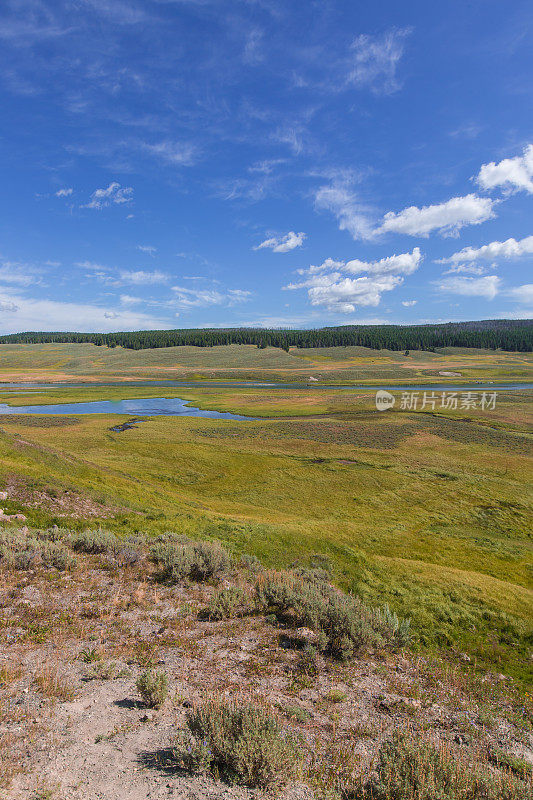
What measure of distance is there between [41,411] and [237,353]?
401 feet

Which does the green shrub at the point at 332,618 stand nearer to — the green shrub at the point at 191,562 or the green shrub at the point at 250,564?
the green shrub at the point at 191,562

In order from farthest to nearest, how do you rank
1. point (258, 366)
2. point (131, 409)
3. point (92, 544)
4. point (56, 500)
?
point (258, 366)
point (131, 409)
point (56, 500)
point (92, 544)

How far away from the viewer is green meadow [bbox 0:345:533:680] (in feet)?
48.0

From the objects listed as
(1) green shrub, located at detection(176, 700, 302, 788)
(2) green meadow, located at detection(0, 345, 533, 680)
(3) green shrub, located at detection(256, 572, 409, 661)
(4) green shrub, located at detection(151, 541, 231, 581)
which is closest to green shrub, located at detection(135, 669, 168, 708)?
(1) green shrub, located at detection(176, 700, 302, 788)

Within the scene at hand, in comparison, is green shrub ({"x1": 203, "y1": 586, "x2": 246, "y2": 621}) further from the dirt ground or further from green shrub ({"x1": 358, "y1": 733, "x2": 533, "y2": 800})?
green shrub ({"x1": 358, "y1": 733, "x2": 533, "y2": 800})

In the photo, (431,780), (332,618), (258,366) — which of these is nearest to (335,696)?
(332,618)

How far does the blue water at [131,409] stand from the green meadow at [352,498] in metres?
11.4

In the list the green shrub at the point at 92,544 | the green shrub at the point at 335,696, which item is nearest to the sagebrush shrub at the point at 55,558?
the green shrub at the point at 92,544

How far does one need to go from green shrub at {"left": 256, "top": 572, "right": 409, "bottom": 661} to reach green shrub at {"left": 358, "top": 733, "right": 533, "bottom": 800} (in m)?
3.26

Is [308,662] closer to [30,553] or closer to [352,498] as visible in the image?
[30,553]

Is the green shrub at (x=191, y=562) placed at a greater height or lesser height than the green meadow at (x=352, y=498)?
greater

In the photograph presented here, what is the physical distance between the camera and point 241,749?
4918 mm

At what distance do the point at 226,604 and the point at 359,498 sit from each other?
1962 cm

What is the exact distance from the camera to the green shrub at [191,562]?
1170 cm
